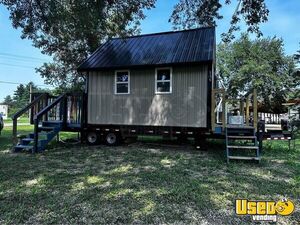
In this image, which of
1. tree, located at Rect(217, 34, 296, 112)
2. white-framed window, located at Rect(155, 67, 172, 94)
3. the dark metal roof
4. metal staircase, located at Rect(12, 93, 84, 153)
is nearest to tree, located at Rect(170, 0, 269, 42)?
the dark metal roof

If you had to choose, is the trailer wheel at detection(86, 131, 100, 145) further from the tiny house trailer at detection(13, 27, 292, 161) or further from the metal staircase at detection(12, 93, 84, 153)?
the metal staircase at detection(12, 93, 84, 153)

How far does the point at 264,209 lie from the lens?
3.95 metres

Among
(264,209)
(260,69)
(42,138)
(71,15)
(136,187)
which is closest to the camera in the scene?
(264,209)

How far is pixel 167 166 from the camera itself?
22.2 feet

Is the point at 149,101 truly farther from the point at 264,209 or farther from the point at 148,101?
the point at 264,209

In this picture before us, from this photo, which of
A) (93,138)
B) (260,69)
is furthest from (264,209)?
(260,69)

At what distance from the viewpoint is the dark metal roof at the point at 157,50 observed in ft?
31.0

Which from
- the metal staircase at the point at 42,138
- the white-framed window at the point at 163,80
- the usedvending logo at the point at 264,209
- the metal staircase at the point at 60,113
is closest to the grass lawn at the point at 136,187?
the usedvending logo at the point at 264,209

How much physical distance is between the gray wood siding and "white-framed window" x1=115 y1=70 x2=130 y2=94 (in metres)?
0.16

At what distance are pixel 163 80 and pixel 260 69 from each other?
26.6m

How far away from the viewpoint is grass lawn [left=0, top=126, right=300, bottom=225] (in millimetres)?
3660

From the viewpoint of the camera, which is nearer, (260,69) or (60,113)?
(60,113)

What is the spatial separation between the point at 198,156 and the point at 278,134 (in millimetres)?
2902

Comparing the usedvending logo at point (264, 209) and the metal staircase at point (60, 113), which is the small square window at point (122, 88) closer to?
the metal staircase at point (60, 113)
